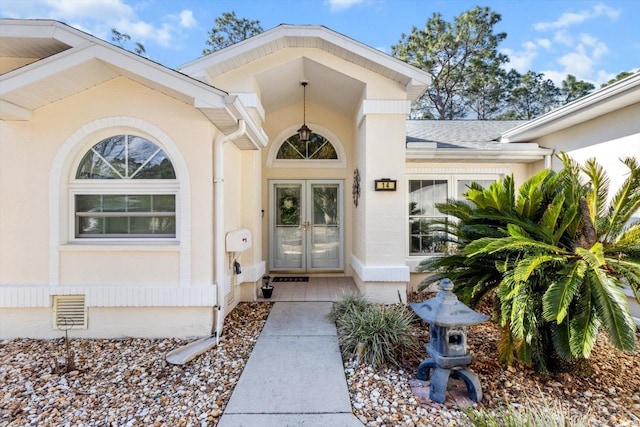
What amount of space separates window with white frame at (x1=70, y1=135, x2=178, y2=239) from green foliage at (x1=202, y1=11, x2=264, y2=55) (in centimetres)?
2037

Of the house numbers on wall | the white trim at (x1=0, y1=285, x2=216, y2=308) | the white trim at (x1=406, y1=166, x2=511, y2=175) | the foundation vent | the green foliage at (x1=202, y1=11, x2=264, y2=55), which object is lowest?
the foundation vent

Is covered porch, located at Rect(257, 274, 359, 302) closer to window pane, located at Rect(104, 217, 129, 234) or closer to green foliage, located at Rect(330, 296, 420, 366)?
green foliage, located at Rect(330, 296, 420, 366)

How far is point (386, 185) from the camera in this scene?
589 cm

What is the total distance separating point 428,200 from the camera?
7207 mm

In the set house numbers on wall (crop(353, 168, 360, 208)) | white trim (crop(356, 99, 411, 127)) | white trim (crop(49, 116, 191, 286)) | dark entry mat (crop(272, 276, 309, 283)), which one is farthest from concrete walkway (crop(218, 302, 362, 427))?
white trim (crop(356, 99, 411, 127))

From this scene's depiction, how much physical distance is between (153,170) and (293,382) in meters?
3.52

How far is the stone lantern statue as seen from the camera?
3.19 meters

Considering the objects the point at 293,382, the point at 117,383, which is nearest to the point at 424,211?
the point at 293,382

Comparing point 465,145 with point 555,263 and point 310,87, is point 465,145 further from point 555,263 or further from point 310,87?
point 555,263

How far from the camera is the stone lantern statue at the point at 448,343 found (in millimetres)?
3191

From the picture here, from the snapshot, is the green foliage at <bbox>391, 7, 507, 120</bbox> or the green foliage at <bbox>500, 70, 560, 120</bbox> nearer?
the green foliage at <bbox>391, 7, 507, 120</bbox>

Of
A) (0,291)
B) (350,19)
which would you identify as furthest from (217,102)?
(350,19)

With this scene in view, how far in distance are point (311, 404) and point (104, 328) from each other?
334 cm

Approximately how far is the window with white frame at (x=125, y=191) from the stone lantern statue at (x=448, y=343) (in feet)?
12.4
